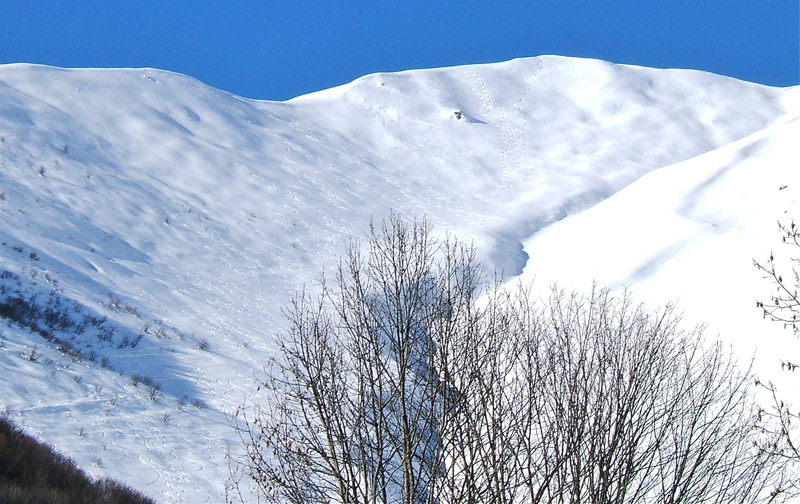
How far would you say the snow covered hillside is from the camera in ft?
50.4

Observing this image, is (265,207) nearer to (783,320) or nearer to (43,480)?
(43,480)

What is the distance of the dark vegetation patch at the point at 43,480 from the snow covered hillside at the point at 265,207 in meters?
1.57

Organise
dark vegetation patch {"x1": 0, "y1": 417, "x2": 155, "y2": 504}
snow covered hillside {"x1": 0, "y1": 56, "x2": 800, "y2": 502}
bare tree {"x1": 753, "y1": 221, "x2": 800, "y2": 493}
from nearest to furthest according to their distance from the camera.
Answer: bare tree {"x1": 753, "y1": 221, "x2": 800, "y2": 493} → dark vegetation patch {"x1": 0, "y1": 417, "x2": 155, "y2": 504} → snow covered hillside {"x1": 0, "y1": 56, "x2": 800, "y2": 502}

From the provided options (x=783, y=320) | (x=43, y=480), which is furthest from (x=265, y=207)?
(x=783, y=320)

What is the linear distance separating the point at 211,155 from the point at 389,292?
3214 centimetres

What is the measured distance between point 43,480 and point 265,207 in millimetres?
27168

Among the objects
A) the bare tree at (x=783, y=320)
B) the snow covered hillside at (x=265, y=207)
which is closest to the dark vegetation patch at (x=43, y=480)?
the snow covered hillside at (x=265, y=207)

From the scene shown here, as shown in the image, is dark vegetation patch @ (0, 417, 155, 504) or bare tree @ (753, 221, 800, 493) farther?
dark vegetation patch @ (0, 417, 155, 504)

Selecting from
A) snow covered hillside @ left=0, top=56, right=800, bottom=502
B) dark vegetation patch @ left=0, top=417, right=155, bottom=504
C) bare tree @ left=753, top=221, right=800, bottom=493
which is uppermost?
snow covered hillside @ left=0, top=56, right=800, bottom=502

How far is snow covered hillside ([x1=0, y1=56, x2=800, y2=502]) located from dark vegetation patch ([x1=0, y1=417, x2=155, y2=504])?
1.57m

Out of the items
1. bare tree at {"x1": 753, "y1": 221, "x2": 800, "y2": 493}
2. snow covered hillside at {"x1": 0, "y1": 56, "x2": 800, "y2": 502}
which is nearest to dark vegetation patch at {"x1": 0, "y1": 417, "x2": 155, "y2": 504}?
snow covered hillside at {"x1": 0, "y1": 56, "x2": 800, "y2": 502}

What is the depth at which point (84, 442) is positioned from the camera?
1245cm

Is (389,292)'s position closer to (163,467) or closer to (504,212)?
(163,467)

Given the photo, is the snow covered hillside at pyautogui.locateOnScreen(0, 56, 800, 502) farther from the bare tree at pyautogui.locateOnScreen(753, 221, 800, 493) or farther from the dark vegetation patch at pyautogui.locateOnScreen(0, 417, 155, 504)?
the bare tree at pyautogui.locateOnScreen(753, 221, 800, 493)
